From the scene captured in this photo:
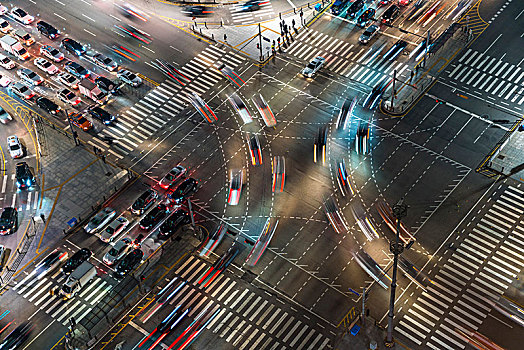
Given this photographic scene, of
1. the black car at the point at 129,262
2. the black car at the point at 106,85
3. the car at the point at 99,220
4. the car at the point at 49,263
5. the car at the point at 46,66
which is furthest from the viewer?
the car at the point at 46,66

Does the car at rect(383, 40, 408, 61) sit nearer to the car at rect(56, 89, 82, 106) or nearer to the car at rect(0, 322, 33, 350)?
the car at rect(56, 89, 82, 106)

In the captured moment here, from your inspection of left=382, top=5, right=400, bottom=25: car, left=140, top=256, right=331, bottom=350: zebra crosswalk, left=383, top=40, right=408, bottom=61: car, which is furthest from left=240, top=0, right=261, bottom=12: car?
left=140, top=256, right=331, bottom=350: zebra crosswalk

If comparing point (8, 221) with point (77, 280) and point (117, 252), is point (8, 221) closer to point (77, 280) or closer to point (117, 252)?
point (77, 280)

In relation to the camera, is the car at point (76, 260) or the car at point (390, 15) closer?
the car at point (76, 260)

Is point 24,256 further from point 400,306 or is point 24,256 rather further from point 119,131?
point 400,306

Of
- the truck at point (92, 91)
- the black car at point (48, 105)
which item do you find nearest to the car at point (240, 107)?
the truck at point (92, 91)

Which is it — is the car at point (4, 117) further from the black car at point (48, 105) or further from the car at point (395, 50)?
the car at point (395, 50)

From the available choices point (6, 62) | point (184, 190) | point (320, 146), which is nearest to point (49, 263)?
point (184, 190)
